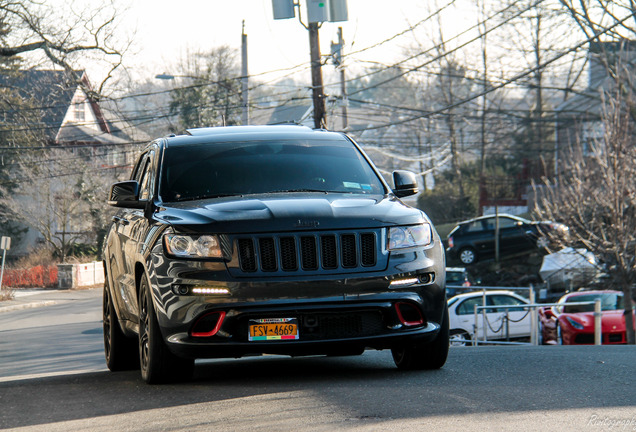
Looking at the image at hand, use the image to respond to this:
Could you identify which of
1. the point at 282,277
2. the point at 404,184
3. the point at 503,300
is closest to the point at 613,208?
the point at 503,300

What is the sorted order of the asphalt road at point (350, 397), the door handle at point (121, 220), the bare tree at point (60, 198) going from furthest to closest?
1. the bare tree at point (60, 198)
2. the door handle at point (121, 220)
3. the asphalt road at point (350, 397)

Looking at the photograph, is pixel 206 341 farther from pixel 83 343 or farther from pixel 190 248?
pixel 83 343

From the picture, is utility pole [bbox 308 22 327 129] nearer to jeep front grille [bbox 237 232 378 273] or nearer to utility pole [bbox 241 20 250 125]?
utility pole [bbox 241 20 250 125]

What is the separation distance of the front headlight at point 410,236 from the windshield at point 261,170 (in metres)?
0.87

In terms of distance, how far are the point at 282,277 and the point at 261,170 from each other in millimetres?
1487

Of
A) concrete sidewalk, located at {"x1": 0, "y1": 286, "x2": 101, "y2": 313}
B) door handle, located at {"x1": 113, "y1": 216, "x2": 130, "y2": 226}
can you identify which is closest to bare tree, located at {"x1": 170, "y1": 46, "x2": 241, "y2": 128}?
concrete sidewalk, located at {"x1": 0, "y1": 286, "x2": 101, "y2": 313}

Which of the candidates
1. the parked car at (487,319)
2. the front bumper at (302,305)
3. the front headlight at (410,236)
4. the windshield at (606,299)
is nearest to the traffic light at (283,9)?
the parked car at (487,319)

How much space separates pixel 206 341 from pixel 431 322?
1529 millimetres

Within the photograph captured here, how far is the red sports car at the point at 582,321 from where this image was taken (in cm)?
2089

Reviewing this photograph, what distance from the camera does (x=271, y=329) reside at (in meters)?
6.24

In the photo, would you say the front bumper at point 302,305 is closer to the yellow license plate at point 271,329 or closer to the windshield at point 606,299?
the yellow license plate at point 271,329

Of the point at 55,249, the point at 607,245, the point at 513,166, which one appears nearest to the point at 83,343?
the point at 607,245

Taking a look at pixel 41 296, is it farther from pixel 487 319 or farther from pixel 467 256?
pixel 487 319

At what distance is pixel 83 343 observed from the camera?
2506 centimetres
